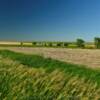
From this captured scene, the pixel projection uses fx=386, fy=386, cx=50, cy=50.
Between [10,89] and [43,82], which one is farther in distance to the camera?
[43,82]

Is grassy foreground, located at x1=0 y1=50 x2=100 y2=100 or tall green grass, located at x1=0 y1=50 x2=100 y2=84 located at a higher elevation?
grassy foreground, located at x1=0 y1=50 x2=100 y2=100

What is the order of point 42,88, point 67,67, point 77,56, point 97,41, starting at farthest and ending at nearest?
1. point 97,41
2. point 77,56
3. point 67,67
4. point 42,88

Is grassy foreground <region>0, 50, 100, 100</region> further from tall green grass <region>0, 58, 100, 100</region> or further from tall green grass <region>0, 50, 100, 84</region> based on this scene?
tall green grass <region>0, 50, 100, 84</region>

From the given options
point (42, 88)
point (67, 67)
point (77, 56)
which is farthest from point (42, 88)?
point (77, 56)

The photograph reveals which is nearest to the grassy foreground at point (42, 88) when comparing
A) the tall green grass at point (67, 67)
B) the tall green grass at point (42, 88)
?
the tall green grass at point (42, 88)

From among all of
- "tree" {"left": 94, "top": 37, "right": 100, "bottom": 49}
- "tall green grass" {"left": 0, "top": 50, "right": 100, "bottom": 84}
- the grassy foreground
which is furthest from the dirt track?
"tree" {"left": 94, "top": 37, "right": 100, "bottom": 49}

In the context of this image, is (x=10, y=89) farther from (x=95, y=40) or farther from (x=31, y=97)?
(x=95, y=40)

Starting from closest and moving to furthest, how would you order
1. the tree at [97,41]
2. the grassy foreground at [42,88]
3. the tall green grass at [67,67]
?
the grassy foreground at [42,88], the tall green grass at [67,67], the tree at [97,41]

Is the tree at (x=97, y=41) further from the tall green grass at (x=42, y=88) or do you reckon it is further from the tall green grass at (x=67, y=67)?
the tall green grass at (x=42, y=88)

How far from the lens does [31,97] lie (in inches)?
409

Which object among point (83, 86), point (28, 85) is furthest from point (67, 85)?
point (28, 85)

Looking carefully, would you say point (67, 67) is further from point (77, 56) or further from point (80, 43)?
point (80, 43)

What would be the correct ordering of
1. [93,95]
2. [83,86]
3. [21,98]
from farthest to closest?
[83,86]
[93,95]
[21,98]

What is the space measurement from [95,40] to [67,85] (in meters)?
120
